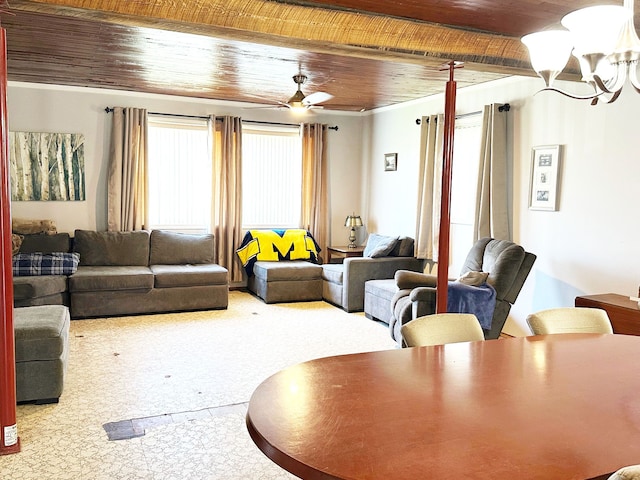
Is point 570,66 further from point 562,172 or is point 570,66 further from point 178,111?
point 178,111

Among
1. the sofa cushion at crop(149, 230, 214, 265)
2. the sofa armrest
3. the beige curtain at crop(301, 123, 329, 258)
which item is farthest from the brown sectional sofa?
the beige curtain at crop(301, 123, 329, 258)

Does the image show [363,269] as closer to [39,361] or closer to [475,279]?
[475,279]

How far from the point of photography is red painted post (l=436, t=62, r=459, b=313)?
3812 mm

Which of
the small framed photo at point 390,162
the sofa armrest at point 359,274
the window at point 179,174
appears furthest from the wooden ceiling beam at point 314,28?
the window at point 179,174

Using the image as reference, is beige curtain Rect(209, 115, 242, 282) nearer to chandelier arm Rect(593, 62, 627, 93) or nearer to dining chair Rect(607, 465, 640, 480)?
chandelier arm Rect(593, 62, 627, 93)

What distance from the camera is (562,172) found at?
470 cm

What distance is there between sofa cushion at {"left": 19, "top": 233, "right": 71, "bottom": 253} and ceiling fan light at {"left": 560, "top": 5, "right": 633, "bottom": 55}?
5411 millimetres

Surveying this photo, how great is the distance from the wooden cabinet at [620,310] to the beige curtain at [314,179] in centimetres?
418

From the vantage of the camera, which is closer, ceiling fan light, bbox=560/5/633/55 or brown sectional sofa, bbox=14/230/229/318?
ceiling fan light, bbox=560/5/633/55

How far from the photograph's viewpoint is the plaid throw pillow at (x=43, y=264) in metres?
5.29

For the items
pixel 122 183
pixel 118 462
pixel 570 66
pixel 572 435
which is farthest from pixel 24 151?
pixel 572 435

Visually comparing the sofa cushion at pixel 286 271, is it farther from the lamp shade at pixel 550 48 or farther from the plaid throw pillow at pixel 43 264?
the lamp shade at pixel 550 48

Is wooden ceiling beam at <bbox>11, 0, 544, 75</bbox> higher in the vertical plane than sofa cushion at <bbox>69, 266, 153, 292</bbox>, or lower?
higher

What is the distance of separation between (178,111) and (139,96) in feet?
1.60
